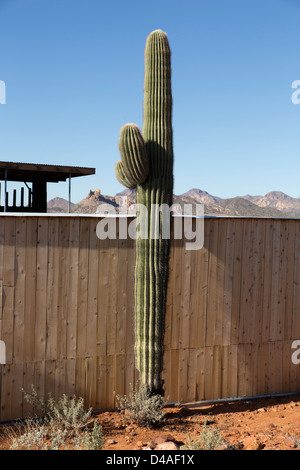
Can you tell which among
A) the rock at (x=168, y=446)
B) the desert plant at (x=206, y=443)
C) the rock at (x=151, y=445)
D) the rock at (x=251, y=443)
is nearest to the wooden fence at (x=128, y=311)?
the rock at (x=151, y=445)

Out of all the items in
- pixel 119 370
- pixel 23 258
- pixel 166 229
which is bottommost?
pixel 119 370

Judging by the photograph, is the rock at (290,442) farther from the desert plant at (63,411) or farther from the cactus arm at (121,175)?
the cactus arm at (121,175)

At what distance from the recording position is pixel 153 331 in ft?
21.2

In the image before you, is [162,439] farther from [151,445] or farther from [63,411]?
[63,411]

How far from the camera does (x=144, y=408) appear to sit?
618cm

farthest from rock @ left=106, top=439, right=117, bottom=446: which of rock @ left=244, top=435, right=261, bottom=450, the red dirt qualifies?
rock @ left=244, top=435, right=261, bottom=450

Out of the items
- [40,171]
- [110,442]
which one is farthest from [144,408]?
[40,171]

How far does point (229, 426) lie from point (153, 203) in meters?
3.08

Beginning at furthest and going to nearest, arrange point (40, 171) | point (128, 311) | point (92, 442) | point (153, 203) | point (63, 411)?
point (40, 171)
point (128, 311)
point (153, 203)
point (63, 411)
point (92, 442)

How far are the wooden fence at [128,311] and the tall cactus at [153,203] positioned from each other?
0.36 meters
